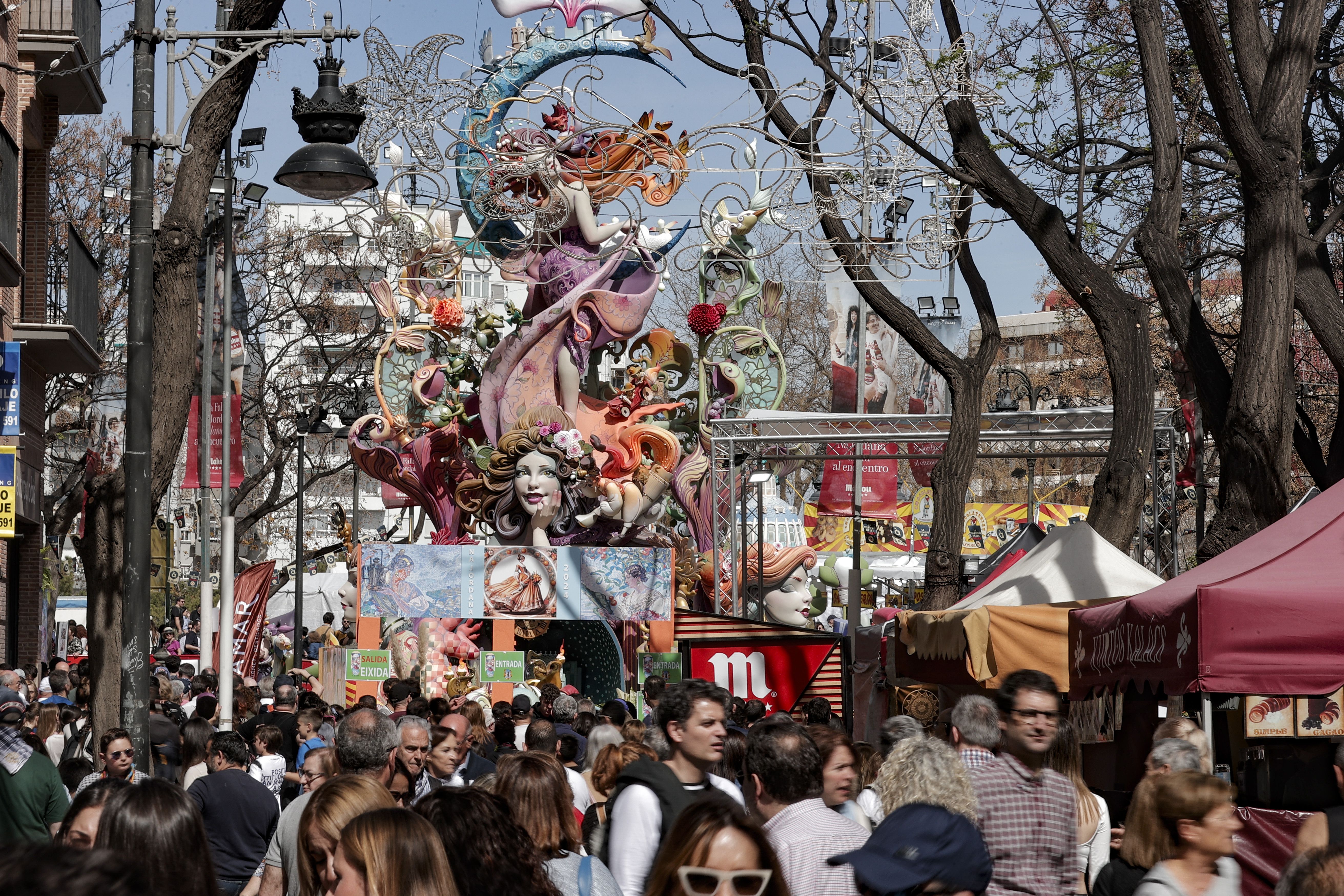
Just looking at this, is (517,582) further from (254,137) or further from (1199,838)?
(1199,838)

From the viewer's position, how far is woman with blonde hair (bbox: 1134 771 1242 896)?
4.93m

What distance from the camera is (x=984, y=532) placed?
5288 cm

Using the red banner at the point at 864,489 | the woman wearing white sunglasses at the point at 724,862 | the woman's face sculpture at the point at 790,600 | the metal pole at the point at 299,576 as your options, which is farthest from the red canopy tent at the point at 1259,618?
the red banner at the point at 864,489

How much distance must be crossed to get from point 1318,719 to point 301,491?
2366 cm

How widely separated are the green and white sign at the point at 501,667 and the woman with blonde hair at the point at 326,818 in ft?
54.0

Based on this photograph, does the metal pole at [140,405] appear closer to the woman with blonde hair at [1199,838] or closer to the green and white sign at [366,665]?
the woman with blonde hair at [1199,838]

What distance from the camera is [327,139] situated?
12.3 meters

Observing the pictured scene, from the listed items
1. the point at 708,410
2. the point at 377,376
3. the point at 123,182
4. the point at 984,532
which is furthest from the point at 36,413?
the point at 984,532

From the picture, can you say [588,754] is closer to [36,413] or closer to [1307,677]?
[1307,677]

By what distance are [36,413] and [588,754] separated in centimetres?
1458

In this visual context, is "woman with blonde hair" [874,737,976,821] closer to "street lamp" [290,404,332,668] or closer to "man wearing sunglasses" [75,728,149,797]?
"man wearing sunglasses" [75,728,149,797]

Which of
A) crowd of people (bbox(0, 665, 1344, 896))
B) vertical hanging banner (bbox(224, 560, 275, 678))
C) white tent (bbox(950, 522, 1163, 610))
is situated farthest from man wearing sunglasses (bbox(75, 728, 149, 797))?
vertical hanging banner (bbox(224, 560, 275, 678))

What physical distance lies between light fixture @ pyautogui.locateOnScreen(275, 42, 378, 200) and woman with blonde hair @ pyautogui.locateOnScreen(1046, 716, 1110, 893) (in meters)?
7.58

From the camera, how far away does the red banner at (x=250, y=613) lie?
20672mm
